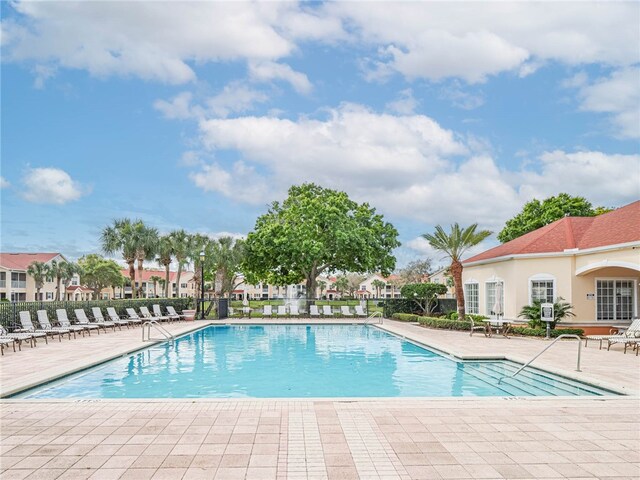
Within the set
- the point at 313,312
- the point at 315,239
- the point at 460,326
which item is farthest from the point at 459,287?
the point at 315,239

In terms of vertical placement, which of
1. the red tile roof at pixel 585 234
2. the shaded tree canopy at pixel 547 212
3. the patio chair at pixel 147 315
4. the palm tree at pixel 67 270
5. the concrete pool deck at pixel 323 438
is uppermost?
the shaded tree canopy at pixel 547 212

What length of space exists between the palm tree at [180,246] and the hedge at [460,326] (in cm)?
1646

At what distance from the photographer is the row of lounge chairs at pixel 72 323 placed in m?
15.0

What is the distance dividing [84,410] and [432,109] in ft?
65.3

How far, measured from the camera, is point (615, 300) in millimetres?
20312

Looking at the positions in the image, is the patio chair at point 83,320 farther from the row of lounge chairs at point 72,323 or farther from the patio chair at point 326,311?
the patio chair at point 326,311

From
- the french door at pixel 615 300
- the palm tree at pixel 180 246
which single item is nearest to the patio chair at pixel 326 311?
the palm tree at pixel 180 246

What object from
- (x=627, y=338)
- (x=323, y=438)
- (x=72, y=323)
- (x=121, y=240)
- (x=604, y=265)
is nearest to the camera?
(x=323, y=438)

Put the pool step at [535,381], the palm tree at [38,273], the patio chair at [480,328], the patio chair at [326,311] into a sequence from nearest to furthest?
the pool step at [535,381] < the patio chair at [480,328] < the patio chair at [326,311] < the palm tree at [38,273]

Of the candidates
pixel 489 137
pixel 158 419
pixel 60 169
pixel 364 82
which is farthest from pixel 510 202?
pixel 158 419

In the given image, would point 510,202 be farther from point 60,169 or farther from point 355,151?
point 60,169

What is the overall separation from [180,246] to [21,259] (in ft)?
114

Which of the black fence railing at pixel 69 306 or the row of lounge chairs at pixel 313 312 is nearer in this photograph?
the black fence railing at pixel 69 306

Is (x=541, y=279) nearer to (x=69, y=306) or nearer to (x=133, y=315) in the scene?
(x=133, y=315)
